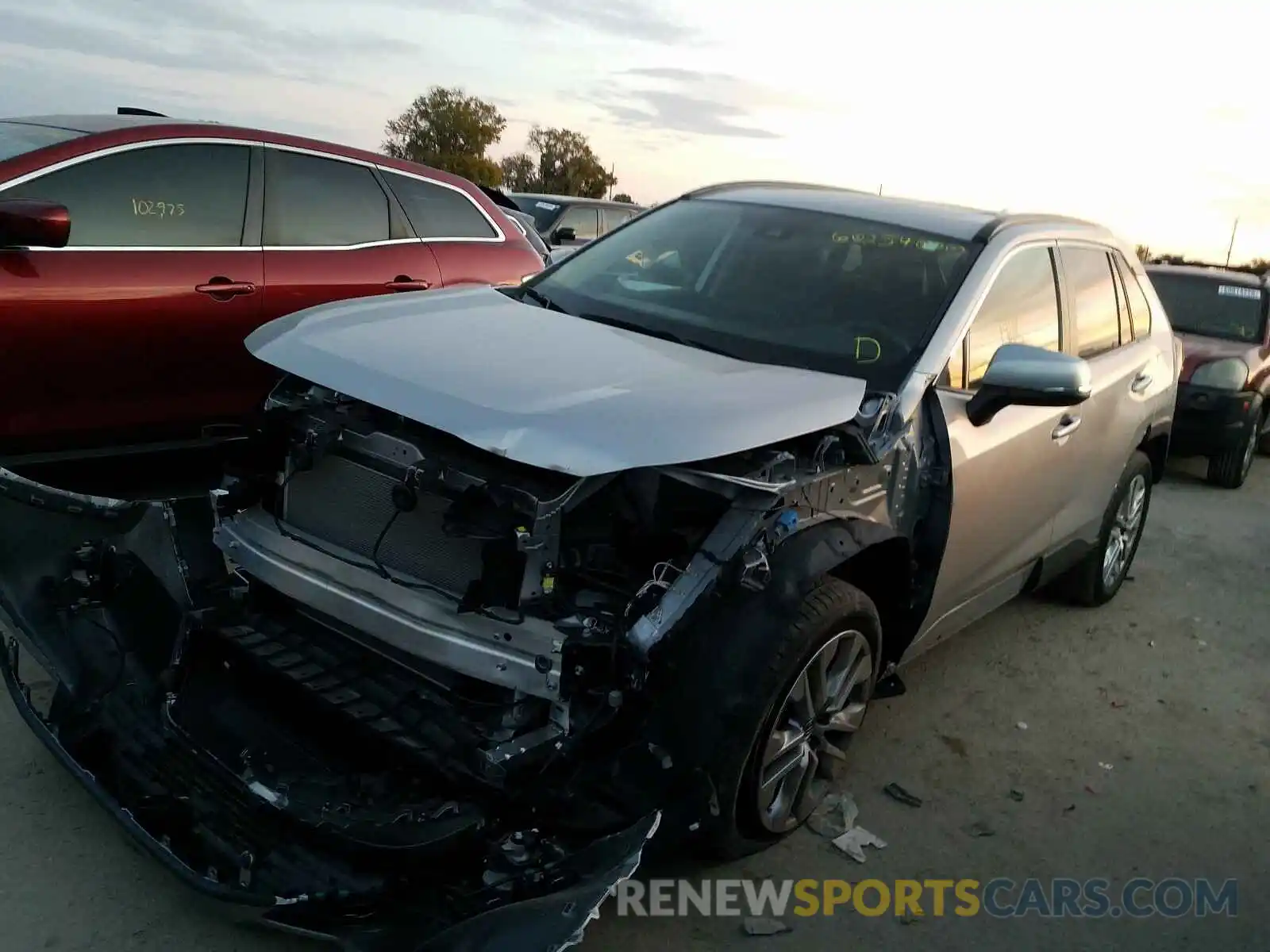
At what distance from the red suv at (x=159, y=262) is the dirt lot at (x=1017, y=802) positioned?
5.37 ft

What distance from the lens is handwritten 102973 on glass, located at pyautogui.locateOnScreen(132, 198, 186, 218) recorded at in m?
4.94

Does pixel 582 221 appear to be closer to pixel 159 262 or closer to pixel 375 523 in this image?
pixel 159 262

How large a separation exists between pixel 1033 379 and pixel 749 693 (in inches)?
57.2

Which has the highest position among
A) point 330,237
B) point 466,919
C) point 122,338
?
point 330,237

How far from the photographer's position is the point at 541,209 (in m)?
14.4

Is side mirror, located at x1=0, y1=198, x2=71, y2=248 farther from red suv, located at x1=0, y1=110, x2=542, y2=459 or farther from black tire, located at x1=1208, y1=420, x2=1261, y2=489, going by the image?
black tire, located at x1=1208, y1=420, x2=1261, y2=489

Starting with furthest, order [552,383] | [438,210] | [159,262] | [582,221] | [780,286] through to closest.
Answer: [582,221] → [438,210] → [159,262] → [780,286] → [552,383]

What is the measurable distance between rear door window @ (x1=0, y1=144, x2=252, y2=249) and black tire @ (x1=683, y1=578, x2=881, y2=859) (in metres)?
3.56

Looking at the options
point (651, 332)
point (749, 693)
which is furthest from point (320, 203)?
point (749, 693)

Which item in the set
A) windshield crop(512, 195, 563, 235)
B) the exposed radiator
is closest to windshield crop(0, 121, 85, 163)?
the exposed radiator

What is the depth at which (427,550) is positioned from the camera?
2.96 m

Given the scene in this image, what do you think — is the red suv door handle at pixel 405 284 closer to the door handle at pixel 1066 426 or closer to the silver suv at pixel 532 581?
the silver suv at pixel 532 581

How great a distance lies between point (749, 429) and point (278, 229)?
11.7 ft

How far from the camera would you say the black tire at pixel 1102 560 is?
5.21 m
